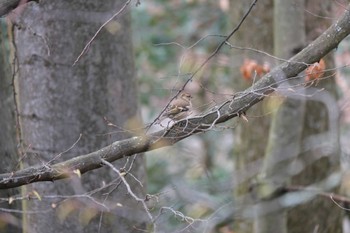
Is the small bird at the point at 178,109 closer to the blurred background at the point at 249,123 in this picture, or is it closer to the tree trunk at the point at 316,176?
the blurred background at the point at 249,123

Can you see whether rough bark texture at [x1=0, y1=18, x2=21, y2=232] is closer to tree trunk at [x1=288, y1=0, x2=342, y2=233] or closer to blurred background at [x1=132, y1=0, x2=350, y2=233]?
blurred background at [x1=132, y1=0, x2=350, y2=233]

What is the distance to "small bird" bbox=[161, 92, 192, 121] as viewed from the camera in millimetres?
3148

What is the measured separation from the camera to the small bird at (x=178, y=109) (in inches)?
124

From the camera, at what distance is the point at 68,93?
13.0 ft

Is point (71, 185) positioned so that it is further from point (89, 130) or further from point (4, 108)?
point (4, 108)

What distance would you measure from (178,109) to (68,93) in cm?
98

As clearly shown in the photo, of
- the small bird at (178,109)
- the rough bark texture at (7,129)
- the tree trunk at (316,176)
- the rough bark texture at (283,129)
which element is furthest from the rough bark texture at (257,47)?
the small bird at (178,109)

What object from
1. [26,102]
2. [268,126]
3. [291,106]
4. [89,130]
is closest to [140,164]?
[89,130]

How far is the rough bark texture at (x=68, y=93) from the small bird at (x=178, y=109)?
0.77 meters

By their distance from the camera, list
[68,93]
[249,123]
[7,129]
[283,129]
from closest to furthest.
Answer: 1. [68,93]
2. [7,129]
3. [283,129]
4. [249,123]

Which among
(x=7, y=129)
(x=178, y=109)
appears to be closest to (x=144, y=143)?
(x=178, y=109)

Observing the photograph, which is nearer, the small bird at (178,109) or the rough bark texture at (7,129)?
the small bird at (178,109)

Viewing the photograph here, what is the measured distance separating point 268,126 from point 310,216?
820 mm

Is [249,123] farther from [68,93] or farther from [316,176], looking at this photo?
[68,93]
